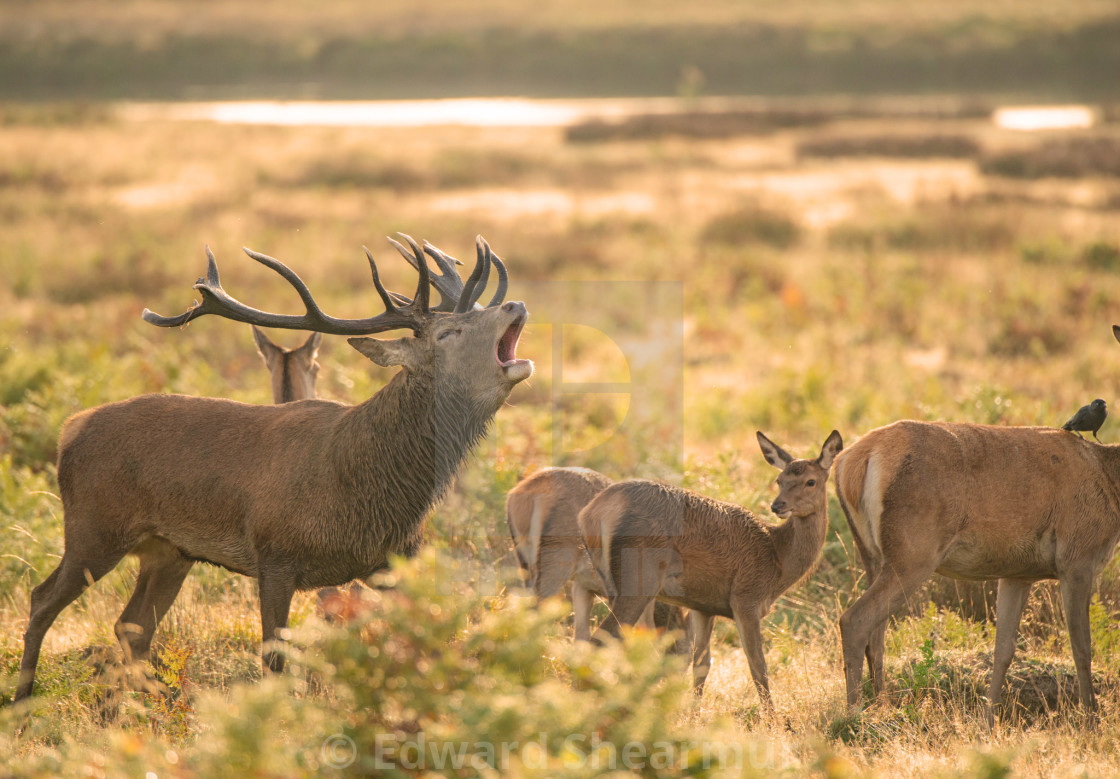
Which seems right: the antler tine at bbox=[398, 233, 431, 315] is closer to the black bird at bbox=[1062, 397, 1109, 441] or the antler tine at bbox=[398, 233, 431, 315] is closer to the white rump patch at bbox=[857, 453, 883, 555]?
the white rump patch at bbox=[857, 453, 883, 555]

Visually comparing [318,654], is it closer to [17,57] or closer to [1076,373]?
[1076,373]

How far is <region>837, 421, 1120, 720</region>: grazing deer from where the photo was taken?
5.96 meters

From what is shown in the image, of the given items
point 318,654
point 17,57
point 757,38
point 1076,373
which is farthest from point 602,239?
point 757,38

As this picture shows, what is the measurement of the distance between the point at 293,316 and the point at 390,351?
0.58 meters

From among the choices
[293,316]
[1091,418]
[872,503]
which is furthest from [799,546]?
[293,316]

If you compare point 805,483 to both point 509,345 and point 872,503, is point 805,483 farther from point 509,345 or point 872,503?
point 509,345

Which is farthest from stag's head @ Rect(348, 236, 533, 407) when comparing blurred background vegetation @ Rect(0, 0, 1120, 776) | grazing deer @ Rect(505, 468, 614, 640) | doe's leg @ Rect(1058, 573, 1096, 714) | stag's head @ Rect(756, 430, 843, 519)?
doe's leg @ Rect(1058, 573, 1096, 714)

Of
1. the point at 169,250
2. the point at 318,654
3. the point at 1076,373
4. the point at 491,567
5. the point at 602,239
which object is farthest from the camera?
the point at 602,239

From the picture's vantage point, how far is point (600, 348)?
17.0 m

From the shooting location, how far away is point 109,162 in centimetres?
3488

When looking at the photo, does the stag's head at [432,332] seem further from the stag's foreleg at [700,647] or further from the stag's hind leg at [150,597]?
the stag's foreleg at [700,647]

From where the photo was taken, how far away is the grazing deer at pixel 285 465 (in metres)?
5.88

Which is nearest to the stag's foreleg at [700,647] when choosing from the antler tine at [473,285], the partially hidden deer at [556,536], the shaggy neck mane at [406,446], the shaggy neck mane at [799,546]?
the partially hidden deer at [556,536]

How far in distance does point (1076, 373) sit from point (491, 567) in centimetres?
970
